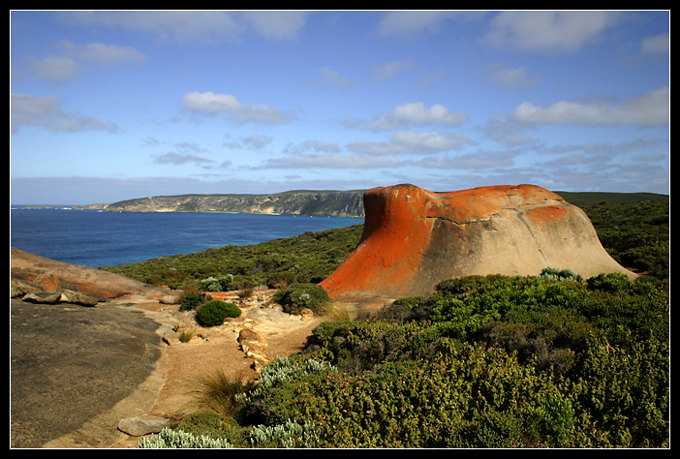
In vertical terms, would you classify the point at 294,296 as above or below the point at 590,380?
below

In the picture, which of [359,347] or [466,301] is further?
[466,301]

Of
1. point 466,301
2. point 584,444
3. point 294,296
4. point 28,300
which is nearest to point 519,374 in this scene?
point 584,444

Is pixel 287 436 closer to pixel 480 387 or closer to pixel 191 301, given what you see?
pixel 480 387

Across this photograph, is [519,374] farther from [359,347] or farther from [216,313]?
[216,313]

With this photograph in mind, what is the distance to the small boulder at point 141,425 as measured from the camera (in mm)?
4904

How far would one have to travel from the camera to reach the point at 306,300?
1141cm

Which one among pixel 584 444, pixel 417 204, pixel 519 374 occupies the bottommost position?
pixel 584 444

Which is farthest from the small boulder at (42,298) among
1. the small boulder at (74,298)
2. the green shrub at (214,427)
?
the green shrub at (214,427)

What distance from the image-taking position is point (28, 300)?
28.1 feet

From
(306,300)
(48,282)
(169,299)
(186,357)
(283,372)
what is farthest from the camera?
(169,299)

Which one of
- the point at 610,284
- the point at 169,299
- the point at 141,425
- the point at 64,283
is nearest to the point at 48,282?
the point at 64,283

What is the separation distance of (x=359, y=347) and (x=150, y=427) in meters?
3.18

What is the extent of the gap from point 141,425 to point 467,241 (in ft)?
29.6

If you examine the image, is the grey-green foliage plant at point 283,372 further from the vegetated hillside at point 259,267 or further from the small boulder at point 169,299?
the vegetated hillside at point 259,267
